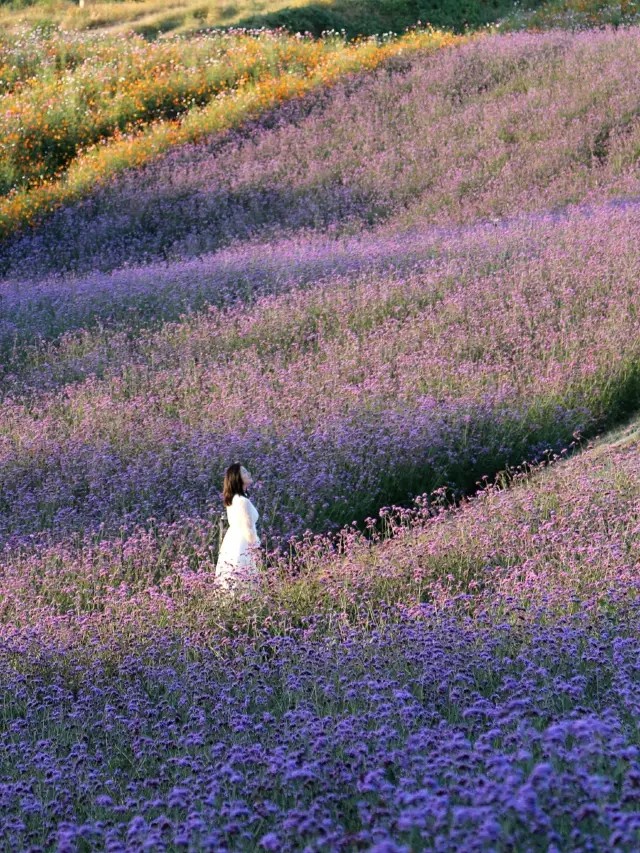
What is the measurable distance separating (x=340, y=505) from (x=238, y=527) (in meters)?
1.02

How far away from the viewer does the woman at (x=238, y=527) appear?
17.7 feet

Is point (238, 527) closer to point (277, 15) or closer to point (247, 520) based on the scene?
point (247, 520)

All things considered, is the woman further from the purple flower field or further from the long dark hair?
the purple flower field

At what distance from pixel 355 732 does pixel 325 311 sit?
6711 mm

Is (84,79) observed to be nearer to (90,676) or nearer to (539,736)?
(90,676)

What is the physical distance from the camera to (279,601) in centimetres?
471

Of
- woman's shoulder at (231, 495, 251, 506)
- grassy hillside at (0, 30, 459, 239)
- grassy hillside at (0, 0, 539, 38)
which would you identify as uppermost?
grassy hillside at (0, 0, 539, 38)

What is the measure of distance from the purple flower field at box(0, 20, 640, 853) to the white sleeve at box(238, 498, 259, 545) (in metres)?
0.23

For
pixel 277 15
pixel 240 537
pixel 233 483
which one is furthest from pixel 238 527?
pixel 277 15

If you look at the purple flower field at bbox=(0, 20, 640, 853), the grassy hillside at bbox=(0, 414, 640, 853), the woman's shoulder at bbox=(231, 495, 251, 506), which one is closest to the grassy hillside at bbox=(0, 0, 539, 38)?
the purple flower field at bbox=(0, 20, 640, 853)

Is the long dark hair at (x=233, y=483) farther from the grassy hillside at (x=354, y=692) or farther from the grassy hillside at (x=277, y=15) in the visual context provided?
the grassy hillside at (x=277, y=15)

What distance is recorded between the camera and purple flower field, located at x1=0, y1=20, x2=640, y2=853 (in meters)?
2.79

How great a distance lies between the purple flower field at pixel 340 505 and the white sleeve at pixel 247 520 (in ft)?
0.76

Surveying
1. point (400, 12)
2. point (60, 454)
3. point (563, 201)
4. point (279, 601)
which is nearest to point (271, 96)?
point (563, 201)
